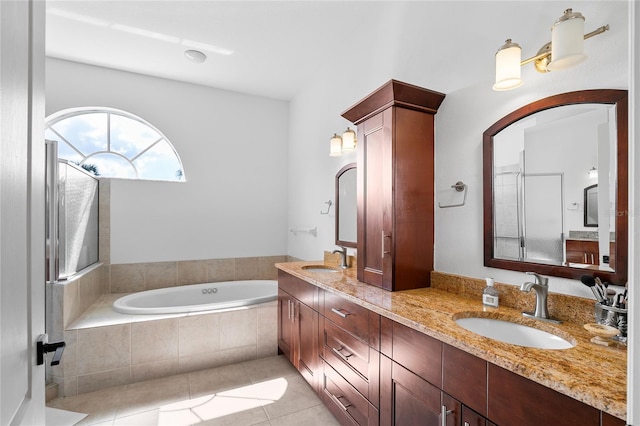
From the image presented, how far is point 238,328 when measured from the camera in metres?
2.77

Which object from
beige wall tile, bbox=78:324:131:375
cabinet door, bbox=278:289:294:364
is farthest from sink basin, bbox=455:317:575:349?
beige wall tile, bbox=78:324:131:375

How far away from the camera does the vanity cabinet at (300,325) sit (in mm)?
2121

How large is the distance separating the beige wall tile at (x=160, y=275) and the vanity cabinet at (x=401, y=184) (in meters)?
2.62

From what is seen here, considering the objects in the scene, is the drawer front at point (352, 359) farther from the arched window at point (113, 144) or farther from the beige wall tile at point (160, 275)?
the arched window at point (113, 144)

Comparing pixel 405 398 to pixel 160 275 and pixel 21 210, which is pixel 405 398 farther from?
pixel 160 275

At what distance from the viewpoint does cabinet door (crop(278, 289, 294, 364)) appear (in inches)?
99.2

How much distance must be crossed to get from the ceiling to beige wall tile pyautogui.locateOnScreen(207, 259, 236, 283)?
220 cm

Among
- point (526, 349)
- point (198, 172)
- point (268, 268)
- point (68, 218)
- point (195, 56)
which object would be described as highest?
point (195, 56)

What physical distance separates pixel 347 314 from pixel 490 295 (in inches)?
29.4

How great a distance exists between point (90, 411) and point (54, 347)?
6.03 ft

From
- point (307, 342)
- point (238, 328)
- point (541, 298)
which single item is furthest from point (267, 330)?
point (541, 298)

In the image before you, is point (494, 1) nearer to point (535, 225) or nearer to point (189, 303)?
point (535, 225)

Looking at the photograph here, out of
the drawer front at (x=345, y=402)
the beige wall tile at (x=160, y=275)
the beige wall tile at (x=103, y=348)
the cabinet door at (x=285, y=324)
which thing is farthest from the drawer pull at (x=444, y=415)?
the beige wall tile at (x=160, y=275)

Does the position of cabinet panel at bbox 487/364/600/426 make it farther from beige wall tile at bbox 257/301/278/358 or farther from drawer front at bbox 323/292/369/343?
beige wall tile at bbox 257/301/278/358
